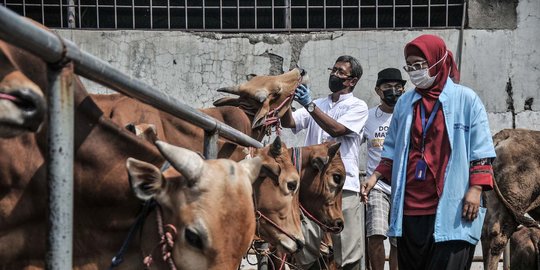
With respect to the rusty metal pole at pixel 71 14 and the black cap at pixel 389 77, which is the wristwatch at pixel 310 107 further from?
the rusty metal pole at pixel 71 14

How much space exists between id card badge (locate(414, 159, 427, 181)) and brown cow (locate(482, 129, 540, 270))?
4.40 m

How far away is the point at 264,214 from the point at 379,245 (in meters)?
2.10

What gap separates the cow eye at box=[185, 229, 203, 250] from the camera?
11.5 feet

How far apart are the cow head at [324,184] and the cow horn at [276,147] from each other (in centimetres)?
104

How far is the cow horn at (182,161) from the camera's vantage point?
3.47 metres

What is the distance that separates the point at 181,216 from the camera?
353 cm

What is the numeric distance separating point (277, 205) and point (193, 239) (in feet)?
8.97

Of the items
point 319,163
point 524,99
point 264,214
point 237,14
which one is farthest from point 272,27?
point 264,214

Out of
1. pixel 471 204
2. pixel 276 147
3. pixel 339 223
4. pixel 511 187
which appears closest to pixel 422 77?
pixel 471 204

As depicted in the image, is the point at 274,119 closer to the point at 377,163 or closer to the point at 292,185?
the point at 292,185

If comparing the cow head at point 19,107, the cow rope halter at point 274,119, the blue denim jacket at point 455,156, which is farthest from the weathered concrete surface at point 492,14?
the cow head at point 19,107

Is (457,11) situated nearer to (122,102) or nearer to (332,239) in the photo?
(332,239)

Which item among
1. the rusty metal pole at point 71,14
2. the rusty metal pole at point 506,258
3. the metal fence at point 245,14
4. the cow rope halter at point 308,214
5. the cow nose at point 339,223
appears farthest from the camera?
A: the metal fence at point 245,14

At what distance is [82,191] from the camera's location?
3.74 metres
